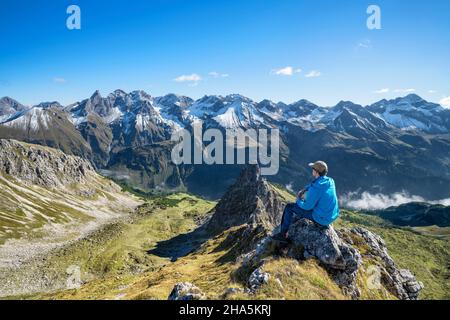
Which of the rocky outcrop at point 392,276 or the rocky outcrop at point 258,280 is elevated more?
the rocky outcrop at point 258,280

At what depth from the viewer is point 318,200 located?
23625 mm

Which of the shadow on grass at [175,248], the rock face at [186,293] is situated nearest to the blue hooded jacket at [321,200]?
the rock face at [186,293]

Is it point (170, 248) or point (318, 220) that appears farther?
point (170, 248)

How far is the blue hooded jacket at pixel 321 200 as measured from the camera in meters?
22.8

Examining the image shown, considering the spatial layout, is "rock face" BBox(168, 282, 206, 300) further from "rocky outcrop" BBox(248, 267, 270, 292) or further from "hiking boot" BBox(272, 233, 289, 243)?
"hiking boot" BBox(272, 233, 289, 243)

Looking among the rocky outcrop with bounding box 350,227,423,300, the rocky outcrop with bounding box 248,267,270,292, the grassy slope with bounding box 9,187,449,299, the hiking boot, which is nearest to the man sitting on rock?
the hiking boot

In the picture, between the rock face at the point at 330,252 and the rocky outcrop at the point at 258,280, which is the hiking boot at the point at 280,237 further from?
the rocky outcrop at the point at 258,280

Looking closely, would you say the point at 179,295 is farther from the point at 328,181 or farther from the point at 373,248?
the point at 373,248

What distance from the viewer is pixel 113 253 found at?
522 feet

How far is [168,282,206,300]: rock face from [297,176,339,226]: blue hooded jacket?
9.58 meters

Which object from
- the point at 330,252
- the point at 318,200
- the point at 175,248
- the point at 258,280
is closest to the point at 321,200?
the point at 318,200

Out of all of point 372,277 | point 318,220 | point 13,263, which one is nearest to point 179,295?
point 318,220

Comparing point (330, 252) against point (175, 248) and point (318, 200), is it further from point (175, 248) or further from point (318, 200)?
point (175, 248)

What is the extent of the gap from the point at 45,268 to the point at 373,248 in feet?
463
